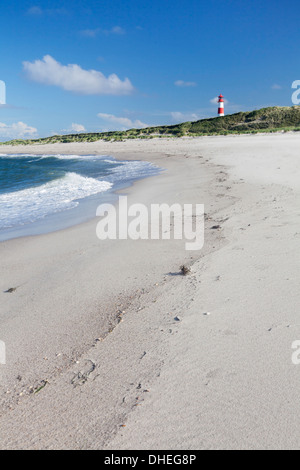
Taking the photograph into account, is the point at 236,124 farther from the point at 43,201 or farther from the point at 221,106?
the point at 43,201

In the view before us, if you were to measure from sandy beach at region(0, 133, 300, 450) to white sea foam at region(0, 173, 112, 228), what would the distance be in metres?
3.62

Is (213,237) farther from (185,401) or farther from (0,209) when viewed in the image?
(0,209)

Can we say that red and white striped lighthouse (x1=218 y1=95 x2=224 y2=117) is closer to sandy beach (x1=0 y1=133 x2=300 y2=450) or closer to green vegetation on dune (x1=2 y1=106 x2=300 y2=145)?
green vegetation on dune (x1=2 y1=106 x2=300 y2=145)

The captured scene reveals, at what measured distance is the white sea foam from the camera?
8.83m

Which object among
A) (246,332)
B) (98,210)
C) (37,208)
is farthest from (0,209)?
(246,332)

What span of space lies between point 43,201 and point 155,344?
9113 mm

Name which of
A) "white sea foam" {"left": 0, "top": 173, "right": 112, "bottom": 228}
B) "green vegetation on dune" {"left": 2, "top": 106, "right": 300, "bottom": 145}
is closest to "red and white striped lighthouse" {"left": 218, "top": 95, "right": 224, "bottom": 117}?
"green vegetation on dune" {"left": 2, "top": 106, "right": 300, "bottom": 145}

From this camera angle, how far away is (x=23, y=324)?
132 inches

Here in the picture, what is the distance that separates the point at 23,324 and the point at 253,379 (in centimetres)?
222

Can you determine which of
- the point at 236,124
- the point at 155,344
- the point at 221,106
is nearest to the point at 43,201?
the point at 155,344

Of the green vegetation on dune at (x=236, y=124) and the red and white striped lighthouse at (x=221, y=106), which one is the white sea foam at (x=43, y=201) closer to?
the green vegetation on dune at (x=236, y=124)

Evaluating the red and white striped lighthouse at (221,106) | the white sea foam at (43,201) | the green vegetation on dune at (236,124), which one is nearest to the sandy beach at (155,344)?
the white sea foam at (43,201)

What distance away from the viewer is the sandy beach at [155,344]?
6.58 ft

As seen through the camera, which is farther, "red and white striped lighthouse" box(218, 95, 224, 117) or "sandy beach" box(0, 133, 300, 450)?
"red and white striped lighthouse" box(218, 95, 224, 117)
